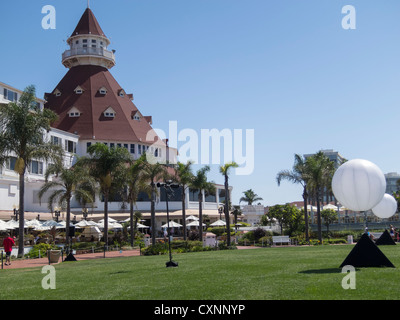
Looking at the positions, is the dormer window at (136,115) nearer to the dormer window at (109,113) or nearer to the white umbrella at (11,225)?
the dormer window at (109,113)

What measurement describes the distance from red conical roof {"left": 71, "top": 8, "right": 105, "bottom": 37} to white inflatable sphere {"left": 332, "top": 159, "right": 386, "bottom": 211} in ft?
241

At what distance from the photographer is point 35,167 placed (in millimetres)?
58531

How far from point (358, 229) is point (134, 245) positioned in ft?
81.7

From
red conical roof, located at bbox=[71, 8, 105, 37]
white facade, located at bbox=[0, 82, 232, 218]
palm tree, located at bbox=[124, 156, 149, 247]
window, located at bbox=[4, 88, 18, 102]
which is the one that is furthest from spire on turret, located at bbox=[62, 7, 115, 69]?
palm tree, located at bbox=[124, 156, 149, 247]

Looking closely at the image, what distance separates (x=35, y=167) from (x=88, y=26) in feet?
111

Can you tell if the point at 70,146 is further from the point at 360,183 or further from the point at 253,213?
the point at 360,183

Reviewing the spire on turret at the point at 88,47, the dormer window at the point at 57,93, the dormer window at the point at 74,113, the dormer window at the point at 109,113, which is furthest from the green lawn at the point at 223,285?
the spire on turret at the point at 88,47

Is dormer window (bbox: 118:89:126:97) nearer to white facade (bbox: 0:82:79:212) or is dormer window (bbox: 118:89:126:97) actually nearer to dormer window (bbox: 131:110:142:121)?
dormer window (bbox: 131:110:142:121)

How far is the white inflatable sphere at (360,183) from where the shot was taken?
15.4 metres

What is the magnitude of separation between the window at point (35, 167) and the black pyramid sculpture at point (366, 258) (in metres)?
49.2

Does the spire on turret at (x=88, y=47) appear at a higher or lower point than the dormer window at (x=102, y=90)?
higher

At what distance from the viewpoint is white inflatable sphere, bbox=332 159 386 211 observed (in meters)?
15.4
